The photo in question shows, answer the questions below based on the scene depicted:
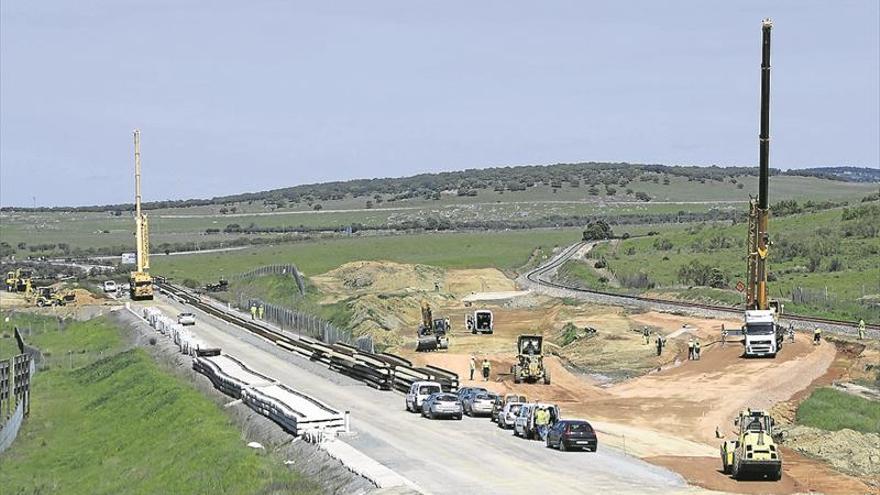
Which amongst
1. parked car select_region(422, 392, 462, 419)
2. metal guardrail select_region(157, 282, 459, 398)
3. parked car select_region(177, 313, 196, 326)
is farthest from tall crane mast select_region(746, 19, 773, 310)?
parked car select_region(177, 313, 196, 326)

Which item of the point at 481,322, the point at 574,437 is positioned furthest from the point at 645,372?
the point at 574,437

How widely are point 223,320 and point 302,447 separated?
79.5 meters

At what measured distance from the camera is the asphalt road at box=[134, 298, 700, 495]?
39.9m

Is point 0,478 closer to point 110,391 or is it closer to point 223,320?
point 110,391

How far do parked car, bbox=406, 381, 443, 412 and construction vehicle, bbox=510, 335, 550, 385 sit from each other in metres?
13.0

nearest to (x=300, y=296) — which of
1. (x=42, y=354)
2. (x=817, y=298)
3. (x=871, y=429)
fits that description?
(x=42, y=354)

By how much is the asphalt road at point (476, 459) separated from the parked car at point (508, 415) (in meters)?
0.43

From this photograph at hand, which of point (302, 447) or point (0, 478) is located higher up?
point (302, 447)

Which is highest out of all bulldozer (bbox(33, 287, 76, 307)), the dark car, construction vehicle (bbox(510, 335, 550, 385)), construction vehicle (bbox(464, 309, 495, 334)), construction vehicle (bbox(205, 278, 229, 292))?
the dark car

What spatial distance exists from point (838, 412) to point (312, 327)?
56707 millimetres

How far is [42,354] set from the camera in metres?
108

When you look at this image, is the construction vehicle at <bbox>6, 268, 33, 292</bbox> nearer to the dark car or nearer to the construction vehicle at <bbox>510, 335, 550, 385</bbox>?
the construction vehicle at <bbox>510, 335, 550, 385</bbox>

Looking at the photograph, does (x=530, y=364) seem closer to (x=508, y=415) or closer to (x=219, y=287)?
(x=508, y=415)

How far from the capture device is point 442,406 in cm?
5766
